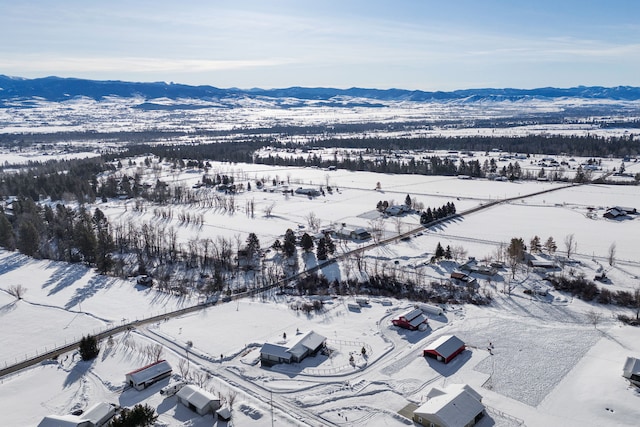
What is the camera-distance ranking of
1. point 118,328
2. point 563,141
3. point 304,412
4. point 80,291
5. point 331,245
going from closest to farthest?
point 304,412 → point 118,328 → point 80,291 → point 331,245 → point 563,141

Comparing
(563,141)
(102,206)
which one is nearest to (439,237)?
(102,206)

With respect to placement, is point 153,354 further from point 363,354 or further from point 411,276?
point 411,276

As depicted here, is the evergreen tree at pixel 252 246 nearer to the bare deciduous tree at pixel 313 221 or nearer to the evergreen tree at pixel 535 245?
the bare deciduous tree at pixel 313 221

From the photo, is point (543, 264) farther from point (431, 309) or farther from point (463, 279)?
point (431, 309)

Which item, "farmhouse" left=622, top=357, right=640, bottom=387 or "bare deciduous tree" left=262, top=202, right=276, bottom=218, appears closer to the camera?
"farmhouse" left=622, top=357, right=640, bottom=387

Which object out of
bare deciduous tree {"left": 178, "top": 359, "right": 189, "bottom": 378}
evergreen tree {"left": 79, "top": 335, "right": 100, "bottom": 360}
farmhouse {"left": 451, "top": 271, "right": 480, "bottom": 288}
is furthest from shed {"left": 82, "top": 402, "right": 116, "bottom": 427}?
farmhouse {"left": 451, "top": 271, "right": 480, "bottom": 288}

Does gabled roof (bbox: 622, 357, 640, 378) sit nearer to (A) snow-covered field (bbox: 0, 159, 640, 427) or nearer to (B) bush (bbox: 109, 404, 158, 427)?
(A) snow-covered field (bbox: 0, 159, 640, 427)

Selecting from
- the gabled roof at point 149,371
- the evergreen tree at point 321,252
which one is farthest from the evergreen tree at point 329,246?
the gabled roof at point 149,371
